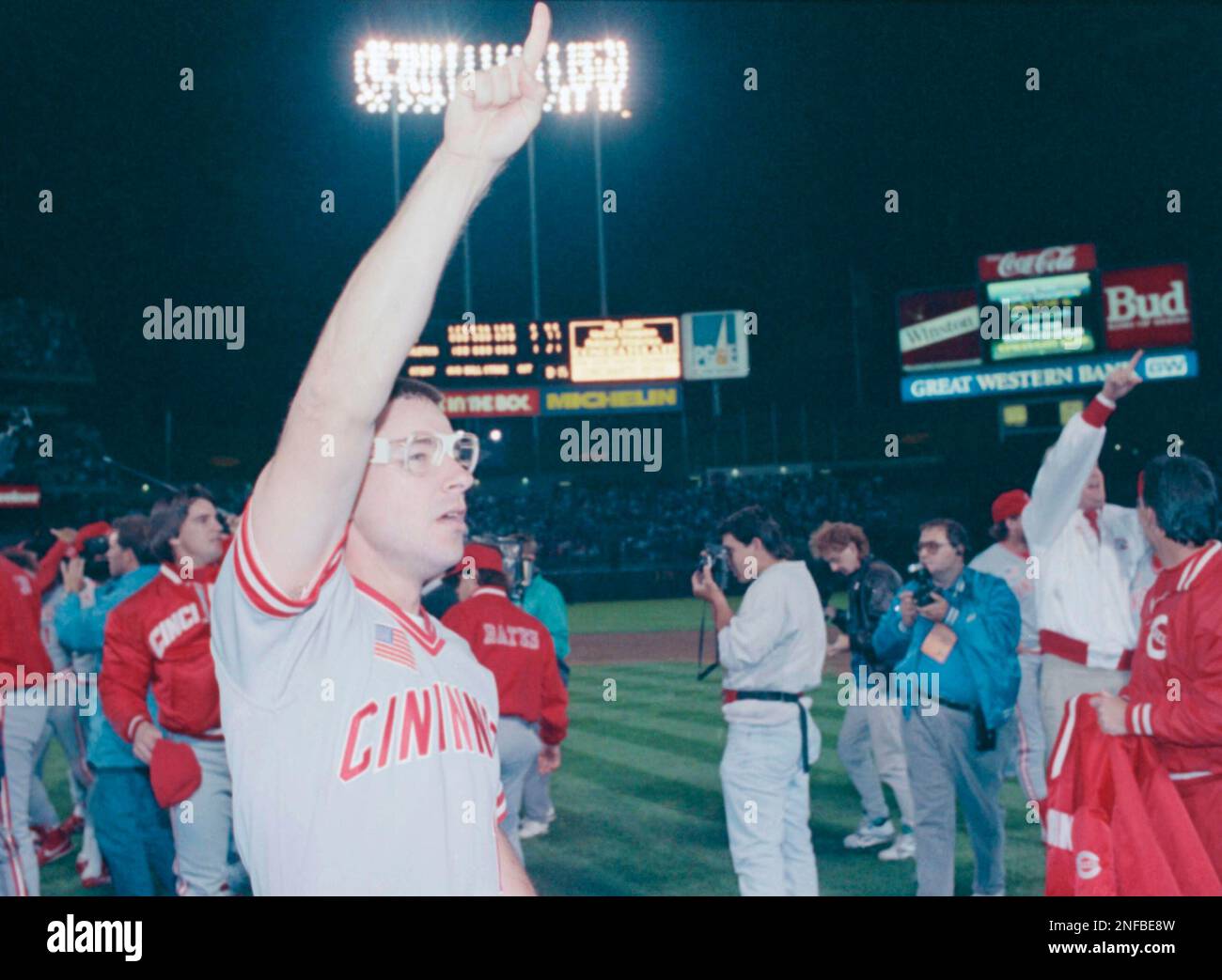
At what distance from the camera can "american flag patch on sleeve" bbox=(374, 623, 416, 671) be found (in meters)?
1.96

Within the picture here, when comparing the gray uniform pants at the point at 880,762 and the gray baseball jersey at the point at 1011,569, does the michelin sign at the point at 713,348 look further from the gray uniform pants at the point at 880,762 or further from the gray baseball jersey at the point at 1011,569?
the gray uniform pants at the point at 880,762

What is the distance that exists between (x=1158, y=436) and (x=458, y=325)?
20103mm

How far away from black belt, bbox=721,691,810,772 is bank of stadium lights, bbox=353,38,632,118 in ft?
71.0

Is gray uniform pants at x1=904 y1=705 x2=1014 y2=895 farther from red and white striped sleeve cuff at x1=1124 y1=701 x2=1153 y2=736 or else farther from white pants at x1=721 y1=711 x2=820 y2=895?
red and white striped sleeve cuff at x1=1124 y1=701 x2=1153 y2=736

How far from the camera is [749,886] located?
17.8 ft

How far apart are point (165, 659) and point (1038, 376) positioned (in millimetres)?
22762

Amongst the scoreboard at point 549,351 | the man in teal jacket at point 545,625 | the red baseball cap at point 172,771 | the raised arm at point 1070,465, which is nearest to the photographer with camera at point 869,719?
the raised arm at point 1070,465

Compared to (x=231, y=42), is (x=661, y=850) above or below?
below

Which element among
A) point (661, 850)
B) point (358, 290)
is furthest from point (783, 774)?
point (358, 290)

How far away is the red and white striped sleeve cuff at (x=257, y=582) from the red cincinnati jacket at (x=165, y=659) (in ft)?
12.2

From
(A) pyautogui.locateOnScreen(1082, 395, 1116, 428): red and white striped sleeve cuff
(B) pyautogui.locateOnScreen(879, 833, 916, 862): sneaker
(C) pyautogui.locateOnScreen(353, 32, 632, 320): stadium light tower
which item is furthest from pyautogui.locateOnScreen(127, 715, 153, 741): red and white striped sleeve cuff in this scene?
(C) pyautogui.locateOnScreen(353, 32, 632, 320): stadium light tower

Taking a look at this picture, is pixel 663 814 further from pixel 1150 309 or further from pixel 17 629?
pixel 1150 309

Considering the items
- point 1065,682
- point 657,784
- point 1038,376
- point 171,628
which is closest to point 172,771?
point 171,628
